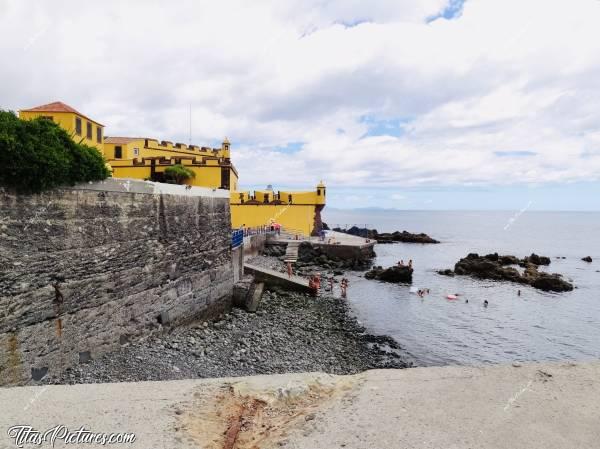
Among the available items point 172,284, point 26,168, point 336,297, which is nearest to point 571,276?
point 336,297

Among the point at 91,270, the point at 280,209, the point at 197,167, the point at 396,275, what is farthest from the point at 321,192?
the point at 91,270

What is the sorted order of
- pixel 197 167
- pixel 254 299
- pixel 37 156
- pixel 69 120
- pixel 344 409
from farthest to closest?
pixel 197 167
pixel 69 120
pixel 254 299
pixel 37 156
pixel 344 409

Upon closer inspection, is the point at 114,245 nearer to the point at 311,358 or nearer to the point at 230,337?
the point at 230,337

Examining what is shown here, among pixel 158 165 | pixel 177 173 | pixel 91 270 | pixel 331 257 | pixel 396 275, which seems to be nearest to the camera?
pixel 91 270

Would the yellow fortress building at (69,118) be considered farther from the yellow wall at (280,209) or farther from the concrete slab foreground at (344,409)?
the yellow wall at (280,209)

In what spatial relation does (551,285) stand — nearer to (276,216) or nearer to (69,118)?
(276,216)

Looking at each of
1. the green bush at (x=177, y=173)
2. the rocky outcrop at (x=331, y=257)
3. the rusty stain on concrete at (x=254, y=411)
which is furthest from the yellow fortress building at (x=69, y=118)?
the rocky outcrop at (x=331, y=257)

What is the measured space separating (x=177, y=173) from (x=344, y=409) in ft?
56.2

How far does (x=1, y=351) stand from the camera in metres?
6.88

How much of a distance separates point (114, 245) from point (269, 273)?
11686 mm

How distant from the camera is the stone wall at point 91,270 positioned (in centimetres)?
713

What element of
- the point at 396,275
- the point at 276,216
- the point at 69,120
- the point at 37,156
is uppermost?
the point at 69,120

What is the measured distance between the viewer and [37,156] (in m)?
7.02

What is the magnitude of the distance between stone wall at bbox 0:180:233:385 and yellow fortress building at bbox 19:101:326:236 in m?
1.68
